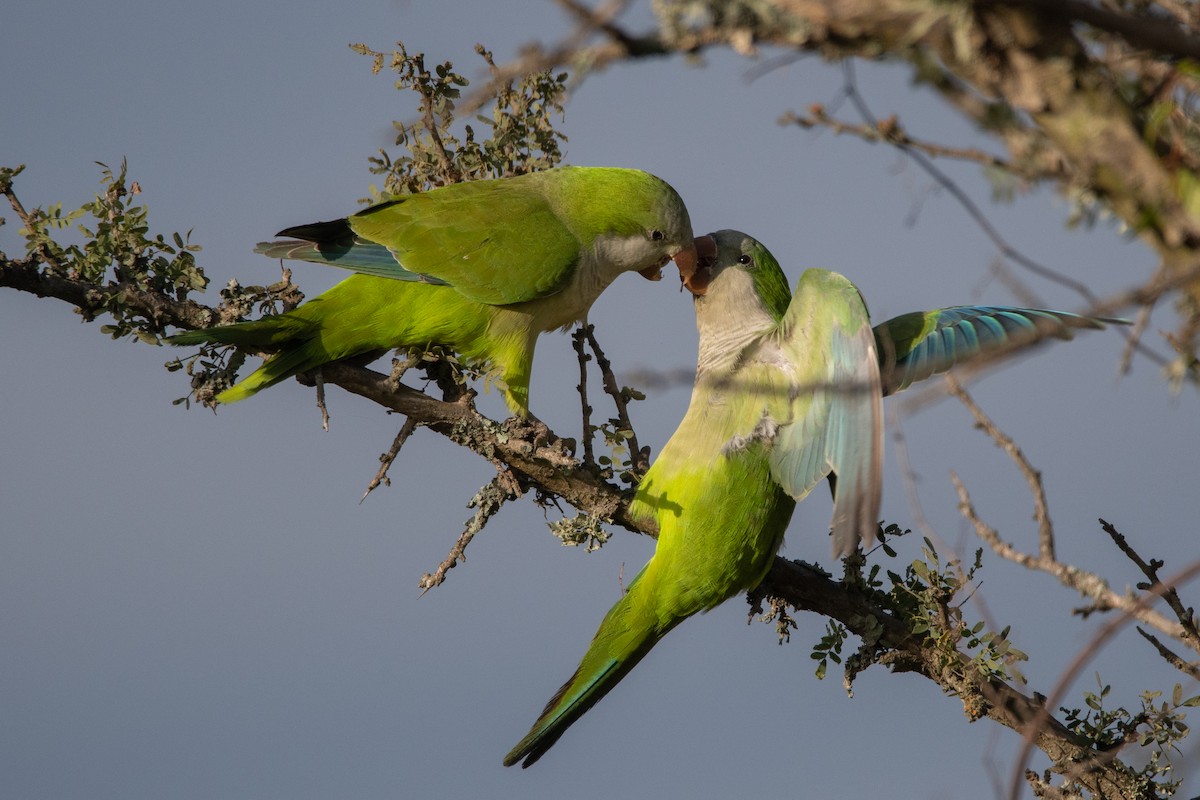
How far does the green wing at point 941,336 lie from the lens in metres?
3.30

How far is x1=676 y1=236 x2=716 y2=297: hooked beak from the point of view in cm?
400

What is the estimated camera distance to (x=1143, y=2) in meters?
1.44

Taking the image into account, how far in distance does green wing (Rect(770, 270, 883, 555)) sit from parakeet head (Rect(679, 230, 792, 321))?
1.29ft

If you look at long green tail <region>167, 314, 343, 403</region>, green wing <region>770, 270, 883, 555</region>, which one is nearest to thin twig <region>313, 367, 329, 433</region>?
long green tail <region>167, 314, 343, 403</region>

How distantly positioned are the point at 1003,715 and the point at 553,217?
7.06 feet

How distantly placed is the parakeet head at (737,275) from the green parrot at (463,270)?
0.07 meters

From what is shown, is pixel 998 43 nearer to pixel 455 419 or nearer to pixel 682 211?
pixel 455 419

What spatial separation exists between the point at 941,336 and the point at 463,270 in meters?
1.51

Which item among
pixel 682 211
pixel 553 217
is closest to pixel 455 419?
pixel 553 217

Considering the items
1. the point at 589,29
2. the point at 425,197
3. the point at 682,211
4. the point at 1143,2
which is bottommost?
the point at 589,29

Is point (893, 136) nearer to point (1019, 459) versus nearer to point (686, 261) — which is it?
point (1019, 459)

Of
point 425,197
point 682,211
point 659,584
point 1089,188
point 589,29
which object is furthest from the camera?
point 682,211

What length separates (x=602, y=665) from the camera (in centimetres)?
344

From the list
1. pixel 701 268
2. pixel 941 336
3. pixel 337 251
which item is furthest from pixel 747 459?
pixel 337 251
